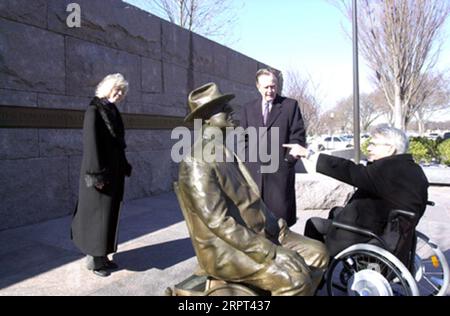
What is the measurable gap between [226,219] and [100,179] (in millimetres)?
1602

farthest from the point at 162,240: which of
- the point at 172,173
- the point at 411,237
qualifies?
the point at 172,173

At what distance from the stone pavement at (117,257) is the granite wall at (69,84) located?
1.88 ft

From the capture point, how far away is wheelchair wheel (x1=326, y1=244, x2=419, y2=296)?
2.53 m

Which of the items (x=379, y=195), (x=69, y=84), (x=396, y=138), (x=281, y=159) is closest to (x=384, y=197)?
(x=379, y=195)

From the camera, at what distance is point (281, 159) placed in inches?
140

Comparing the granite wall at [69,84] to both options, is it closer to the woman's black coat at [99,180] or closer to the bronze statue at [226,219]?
the woman's black coat at [99,180]

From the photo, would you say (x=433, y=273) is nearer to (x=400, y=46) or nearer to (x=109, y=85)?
(x=109, y=85)

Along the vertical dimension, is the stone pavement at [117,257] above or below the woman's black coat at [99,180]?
below

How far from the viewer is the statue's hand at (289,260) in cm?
212

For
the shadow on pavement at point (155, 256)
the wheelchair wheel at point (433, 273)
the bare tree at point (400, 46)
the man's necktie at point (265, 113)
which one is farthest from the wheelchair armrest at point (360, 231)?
the bare tree at point (400, 46)

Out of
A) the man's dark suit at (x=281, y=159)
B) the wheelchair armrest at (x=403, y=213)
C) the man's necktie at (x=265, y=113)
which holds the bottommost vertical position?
the wheelchair armrest at (x=403, y=213)

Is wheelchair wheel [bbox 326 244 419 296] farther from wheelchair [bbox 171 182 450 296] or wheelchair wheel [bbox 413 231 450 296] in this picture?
wheelchair wheel [bbox 413 231 450 296]

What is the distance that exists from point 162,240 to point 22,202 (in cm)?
182
